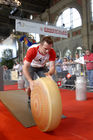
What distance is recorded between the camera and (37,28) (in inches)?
337

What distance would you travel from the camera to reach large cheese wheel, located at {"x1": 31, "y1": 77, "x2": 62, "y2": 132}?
1.72 metres

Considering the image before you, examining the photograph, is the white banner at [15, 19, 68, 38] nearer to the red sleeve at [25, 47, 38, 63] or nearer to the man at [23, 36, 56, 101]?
the man at [23, 36, 56, 101]

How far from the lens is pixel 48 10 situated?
19.2m

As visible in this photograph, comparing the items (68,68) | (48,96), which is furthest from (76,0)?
(48,96)

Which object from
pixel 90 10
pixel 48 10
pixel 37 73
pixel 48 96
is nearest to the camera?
pixel 48 96

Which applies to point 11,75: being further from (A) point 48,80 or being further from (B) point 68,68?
(A) point 48,80

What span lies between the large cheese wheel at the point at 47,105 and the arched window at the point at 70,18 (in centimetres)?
1465

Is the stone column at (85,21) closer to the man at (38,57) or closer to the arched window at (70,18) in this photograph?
the arched window at (70,18)

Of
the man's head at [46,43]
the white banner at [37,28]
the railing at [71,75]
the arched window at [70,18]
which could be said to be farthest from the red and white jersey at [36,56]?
the arched window at [70,18]

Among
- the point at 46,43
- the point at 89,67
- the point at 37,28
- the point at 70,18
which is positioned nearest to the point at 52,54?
the point at 46,43

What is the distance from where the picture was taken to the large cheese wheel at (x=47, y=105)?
1724 millimetres

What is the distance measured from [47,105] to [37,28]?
294 inches

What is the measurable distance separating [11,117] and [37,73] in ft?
3.19

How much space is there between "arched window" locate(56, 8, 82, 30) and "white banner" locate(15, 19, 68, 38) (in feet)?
20.8
